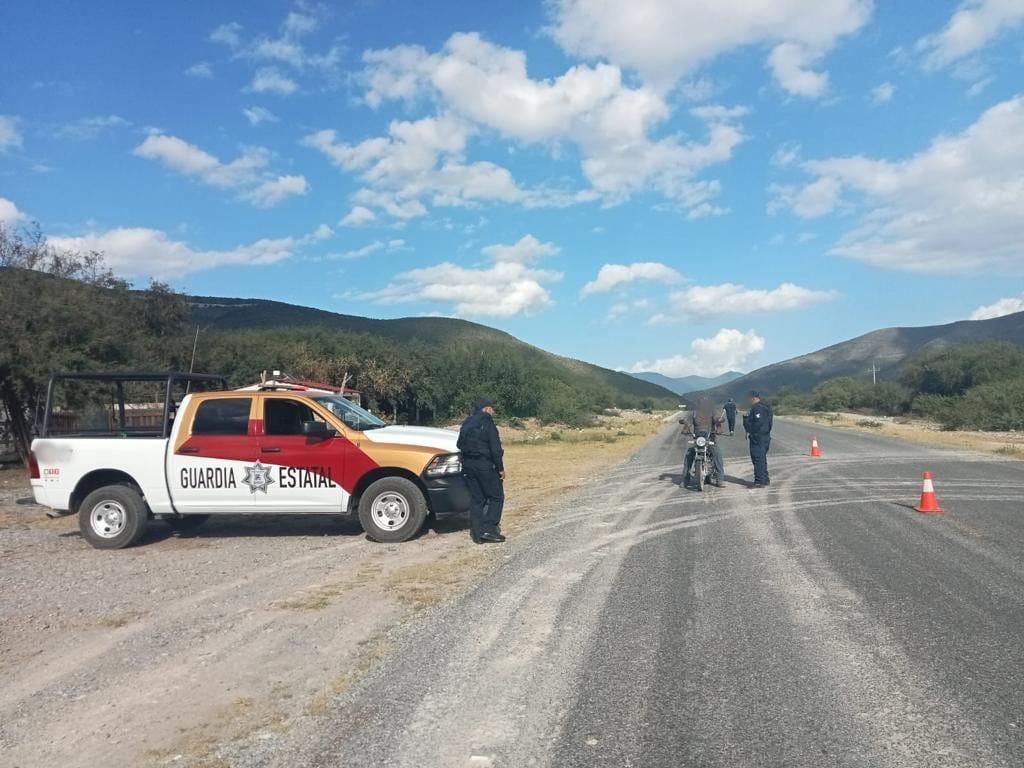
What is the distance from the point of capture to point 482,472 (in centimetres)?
966

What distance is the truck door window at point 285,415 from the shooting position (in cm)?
1016

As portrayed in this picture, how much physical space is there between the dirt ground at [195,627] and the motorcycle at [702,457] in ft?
14.8

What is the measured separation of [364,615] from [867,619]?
410 centimetres

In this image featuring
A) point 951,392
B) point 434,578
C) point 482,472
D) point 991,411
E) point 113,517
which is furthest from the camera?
point 951,392

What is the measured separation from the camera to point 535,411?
202 ft

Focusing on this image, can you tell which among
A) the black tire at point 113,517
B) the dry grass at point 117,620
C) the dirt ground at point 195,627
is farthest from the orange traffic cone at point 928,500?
the black tire at point 113,517

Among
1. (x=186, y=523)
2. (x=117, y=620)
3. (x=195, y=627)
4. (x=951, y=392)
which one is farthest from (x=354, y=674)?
(x=951, y=392)

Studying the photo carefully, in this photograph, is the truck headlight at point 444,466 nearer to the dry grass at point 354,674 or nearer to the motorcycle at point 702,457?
the dry grass at point 354,674

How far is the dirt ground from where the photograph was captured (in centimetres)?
439

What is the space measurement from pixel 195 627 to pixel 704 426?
1047cm

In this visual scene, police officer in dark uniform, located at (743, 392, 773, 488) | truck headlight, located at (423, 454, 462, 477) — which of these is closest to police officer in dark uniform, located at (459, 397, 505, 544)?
truck headlight, located at (423, 454, 462, 477)

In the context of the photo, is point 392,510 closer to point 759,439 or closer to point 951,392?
point 759,439

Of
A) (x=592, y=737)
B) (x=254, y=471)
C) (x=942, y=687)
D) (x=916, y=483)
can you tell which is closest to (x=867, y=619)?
Result: (x=942, y=687)

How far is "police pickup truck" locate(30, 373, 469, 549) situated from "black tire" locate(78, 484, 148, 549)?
1 centimetres
